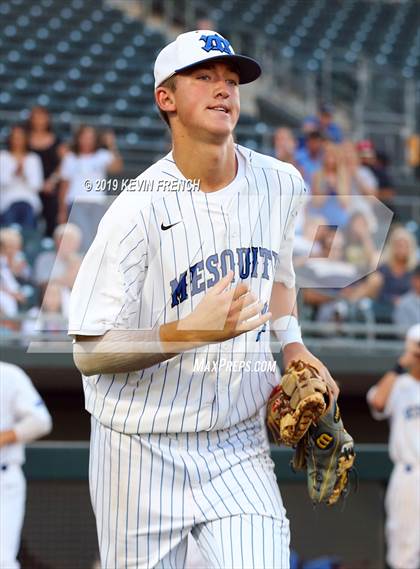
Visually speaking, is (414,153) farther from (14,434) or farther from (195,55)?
(195,55)

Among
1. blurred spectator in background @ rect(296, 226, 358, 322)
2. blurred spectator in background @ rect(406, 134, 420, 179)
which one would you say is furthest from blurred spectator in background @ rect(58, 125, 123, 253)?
blurred spectator in background @ rect(406, 134, 420, 179)

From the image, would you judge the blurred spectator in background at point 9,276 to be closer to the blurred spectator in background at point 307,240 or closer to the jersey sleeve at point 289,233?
the blurred spectator in background at point 307,240

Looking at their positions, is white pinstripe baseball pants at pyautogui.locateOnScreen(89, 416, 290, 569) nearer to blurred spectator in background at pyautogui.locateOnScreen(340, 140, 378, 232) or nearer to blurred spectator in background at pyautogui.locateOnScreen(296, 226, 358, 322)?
blurred spectator in background at pyautogui.locateOnScreen(296, 226, 358, 322)

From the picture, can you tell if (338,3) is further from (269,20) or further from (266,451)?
(266,451)

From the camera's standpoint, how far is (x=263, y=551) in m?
3.13

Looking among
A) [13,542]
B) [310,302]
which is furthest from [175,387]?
[310,302]

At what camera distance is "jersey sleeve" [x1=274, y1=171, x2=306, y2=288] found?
3.47 meters

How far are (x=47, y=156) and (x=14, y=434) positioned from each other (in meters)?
3.53

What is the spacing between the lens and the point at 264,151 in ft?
33.7

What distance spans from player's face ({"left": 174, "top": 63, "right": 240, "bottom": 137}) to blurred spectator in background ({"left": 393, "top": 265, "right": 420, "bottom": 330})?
4.78 meters

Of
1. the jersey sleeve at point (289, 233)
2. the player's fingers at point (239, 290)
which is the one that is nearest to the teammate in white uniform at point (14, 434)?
the jersey sleeve at point (289, 233)

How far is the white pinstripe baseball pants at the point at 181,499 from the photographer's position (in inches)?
126

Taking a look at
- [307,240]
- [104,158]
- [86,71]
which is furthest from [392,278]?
[86,71]

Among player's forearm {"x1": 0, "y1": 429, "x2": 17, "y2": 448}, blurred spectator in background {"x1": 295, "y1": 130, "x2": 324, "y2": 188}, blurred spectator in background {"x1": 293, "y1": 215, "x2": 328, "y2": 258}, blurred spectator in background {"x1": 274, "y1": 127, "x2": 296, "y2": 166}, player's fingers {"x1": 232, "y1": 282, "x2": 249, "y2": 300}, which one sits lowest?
player's forearm {"x1": 0, "y1": 429, "x2": 17, "y2": 448}
